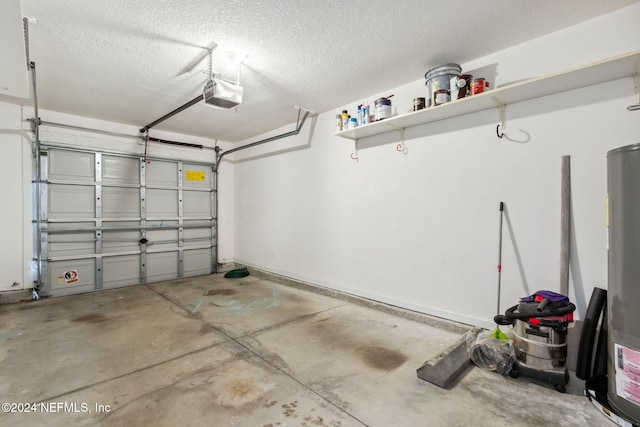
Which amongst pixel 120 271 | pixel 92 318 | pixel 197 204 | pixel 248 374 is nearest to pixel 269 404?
pixel 248 374

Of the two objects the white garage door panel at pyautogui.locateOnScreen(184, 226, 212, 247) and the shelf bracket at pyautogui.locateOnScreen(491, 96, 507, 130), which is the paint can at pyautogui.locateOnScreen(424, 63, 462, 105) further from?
the white garage door panel at pyautogui.locateOnScreen(184, 226, 212, 247)

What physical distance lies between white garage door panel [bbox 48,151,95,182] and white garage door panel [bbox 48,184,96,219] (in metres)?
0.13

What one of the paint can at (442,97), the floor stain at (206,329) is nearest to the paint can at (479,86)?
the paint can at (442,97)

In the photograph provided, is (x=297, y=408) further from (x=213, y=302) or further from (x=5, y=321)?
(x=5, y=321)

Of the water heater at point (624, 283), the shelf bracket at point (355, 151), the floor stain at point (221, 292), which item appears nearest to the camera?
the water heater at point (624, 283)

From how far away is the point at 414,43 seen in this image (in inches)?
95.8

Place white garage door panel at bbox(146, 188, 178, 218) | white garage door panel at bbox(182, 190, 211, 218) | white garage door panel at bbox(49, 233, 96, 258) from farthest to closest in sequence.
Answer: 1. white garage door panel at bbox(182, 190, 211, 218)
2. white garage door panel at bbox(146, 188, 178, 218)
3. white garage door panel at bbox(49, 233, 96, 258)

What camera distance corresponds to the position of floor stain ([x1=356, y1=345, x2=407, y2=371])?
2.21 meters

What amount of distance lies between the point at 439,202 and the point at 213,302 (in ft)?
9.97

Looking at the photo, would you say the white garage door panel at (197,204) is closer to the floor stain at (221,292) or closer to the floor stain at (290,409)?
the floor stain at (221,292)

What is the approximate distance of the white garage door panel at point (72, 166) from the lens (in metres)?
→ 4.09

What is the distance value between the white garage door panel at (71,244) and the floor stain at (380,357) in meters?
4.33

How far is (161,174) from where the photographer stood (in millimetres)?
5051

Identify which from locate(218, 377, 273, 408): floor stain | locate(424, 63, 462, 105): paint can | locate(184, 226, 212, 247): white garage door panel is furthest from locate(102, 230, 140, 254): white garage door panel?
locate(424, 63, 462, 105): paint can
